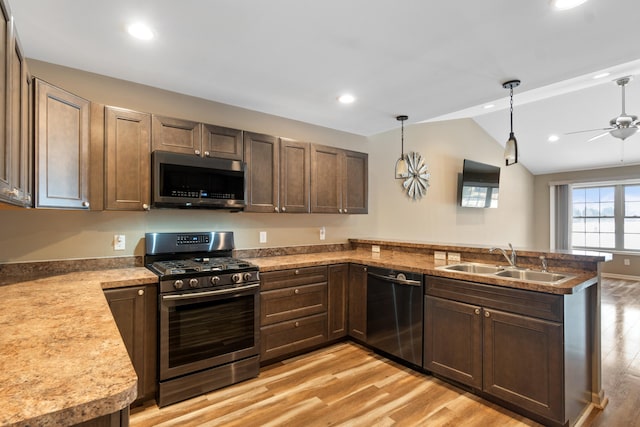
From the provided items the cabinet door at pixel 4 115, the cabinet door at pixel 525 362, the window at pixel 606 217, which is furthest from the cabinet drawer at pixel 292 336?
the window at pixel 606 217

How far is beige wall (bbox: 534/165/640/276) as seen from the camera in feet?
23.2

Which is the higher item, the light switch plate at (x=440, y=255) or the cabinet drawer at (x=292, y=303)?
the light switch plate at (x=440, y=255)

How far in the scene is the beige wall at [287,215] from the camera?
2408mm

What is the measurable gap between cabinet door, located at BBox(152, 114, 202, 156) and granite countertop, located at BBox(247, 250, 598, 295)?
1.16m

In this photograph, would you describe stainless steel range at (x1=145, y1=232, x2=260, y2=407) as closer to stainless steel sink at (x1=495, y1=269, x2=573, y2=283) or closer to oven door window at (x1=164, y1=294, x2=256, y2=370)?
oven door window at (x1=164, y1=294, x2=256, y2=370)

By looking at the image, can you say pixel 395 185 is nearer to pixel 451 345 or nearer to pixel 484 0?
pixel 451 345

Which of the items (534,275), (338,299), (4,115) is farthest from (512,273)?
(4,115)

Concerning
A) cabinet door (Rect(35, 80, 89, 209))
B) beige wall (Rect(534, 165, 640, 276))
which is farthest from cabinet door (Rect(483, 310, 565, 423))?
beige wall (Rect(534, 165, 640, 276))

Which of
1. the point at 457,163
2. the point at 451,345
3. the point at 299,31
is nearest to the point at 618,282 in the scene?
the point at 457,163

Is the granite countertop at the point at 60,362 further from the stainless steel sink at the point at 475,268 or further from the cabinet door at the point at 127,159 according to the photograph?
the stainless steel sink at the point at 475,268

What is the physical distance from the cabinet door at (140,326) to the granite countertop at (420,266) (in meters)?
0.89

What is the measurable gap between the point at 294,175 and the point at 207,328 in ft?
5.50

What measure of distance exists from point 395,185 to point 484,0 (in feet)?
10.7

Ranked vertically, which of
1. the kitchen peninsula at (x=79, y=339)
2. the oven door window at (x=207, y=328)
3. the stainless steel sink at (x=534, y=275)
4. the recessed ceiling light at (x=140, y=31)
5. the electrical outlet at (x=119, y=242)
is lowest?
the oven door window at (x=207, y=328)
